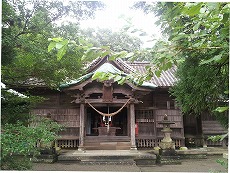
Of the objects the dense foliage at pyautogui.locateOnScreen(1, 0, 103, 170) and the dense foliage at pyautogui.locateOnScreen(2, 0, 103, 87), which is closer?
the dense foliage at pyautogui.locateOnScreen(1, 0, 103, 170)

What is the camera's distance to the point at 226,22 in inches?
67.4

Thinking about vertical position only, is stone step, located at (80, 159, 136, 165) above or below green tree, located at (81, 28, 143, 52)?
below

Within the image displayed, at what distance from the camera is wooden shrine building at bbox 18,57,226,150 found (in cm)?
828

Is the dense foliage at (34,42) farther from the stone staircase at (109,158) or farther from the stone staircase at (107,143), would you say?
the stone staircase at (107,143)

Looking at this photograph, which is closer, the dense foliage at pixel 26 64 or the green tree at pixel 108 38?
the dense foliage at pixel 26 64

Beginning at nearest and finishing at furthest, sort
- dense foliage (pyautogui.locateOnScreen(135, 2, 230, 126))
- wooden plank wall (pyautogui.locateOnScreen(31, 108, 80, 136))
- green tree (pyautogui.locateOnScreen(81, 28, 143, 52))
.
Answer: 1. dense foliage (pyautogui.locateOnScreen(135, 2, 230, 126))
2. wooden plank wall (pyautogui.locateOnScreen(31, 108, 80, 136))
3. green tree (pyautogui.locateOnScreen(81, 28, 143, 52))

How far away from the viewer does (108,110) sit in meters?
8.85

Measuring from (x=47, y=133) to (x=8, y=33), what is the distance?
167cm

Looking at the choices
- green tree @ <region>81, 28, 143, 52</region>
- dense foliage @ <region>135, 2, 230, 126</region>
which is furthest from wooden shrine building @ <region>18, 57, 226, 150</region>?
green tree @ <region>81, 28, 143, 52</region>

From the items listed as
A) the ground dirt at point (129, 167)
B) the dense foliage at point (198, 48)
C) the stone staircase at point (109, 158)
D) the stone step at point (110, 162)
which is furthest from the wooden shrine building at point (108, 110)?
the dense foliage at point (198, 48)

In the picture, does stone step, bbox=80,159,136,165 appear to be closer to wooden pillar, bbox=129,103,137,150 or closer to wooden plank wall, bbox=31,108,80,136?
wooden pillar, bbox=129,103,137,150

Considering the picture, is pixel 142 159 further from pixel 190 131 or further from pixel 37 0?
pixel 37 0

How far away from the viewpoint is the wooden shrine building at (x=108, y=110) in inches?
326

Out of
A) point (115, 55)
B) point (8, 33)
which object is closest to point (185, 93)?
point (115, 55)
